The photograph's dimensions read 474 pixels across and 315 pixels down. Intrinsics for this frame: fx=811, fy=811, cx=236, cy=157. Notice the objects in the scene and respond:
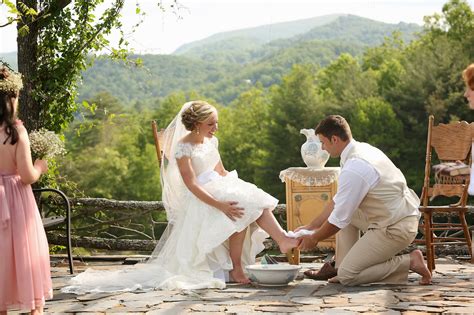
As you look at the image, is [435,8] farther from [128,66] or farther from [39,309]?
[39,309]

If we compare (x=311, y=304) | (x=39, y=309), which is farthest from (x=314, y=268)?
(x=39, y=309)

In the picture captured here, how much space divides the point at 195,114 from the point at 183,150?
0.98 feet

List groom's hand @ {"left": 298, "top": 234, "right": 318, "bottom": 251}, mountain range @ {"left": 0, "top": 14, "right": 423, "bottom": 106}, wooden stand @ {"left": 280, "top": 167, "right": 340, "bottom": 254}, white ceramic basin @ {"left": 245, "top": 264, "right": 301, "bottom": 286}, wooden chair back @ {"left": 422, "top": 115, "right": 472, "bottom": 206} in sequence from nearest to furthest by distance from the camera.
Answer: white ceramic basin @ {"left": 245, "top": 264, "right": 301, "bottom": 286}
groom's hand @ {"left": 298, "top": 234, "right": 318, "bottom": 251}
wooden chair back @ {"left": 422, "top": 115, "right": 472, "bottom": 206}
wooden stand @ {"left": 280, "top": 167, "right": 340, "bottom": 254}
mountain range @ {"left": 0, "top": 14, "right": 423, "bottom": 106}

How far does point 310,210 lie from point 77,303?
10.1 ft

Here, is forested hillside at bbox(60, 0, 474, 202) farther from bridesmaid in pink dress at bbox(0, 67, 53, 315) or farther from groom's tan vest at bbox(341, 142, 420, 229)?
bridesmaid in pink dress at bbox(0, 67, 53, 315)

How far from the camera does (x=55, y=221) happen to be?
268 inches

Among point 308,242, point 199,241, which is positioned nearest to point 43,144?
point 199,241

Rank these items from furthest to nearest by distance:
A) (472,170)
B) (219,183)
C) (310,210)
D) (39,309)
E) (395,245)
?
(310,210), (219,183), (395,245), (39,309), (472,170)

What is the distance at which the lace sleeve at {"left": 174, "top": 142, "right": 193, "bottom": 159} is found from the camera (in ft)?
21.0

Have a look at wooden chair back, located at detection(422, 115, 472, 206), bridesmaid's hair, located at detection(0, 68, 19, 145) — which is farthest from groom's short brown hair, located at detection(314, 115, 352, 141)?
bridesmaid's hair, located at detection(0, 68, 19, 145)

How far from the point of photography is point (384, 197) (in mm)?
5848

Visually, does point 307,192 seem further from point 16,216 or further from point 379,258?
point 16,216

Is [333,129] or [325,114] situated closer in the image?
[333,129]

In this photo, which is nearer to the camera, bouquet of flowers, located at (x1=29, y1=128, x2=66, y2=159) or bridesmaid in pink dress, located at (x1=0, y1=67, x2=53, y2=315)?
bridesmaid in pink dress, located at (x1=0, y1=67, x2=53, y2=315)
